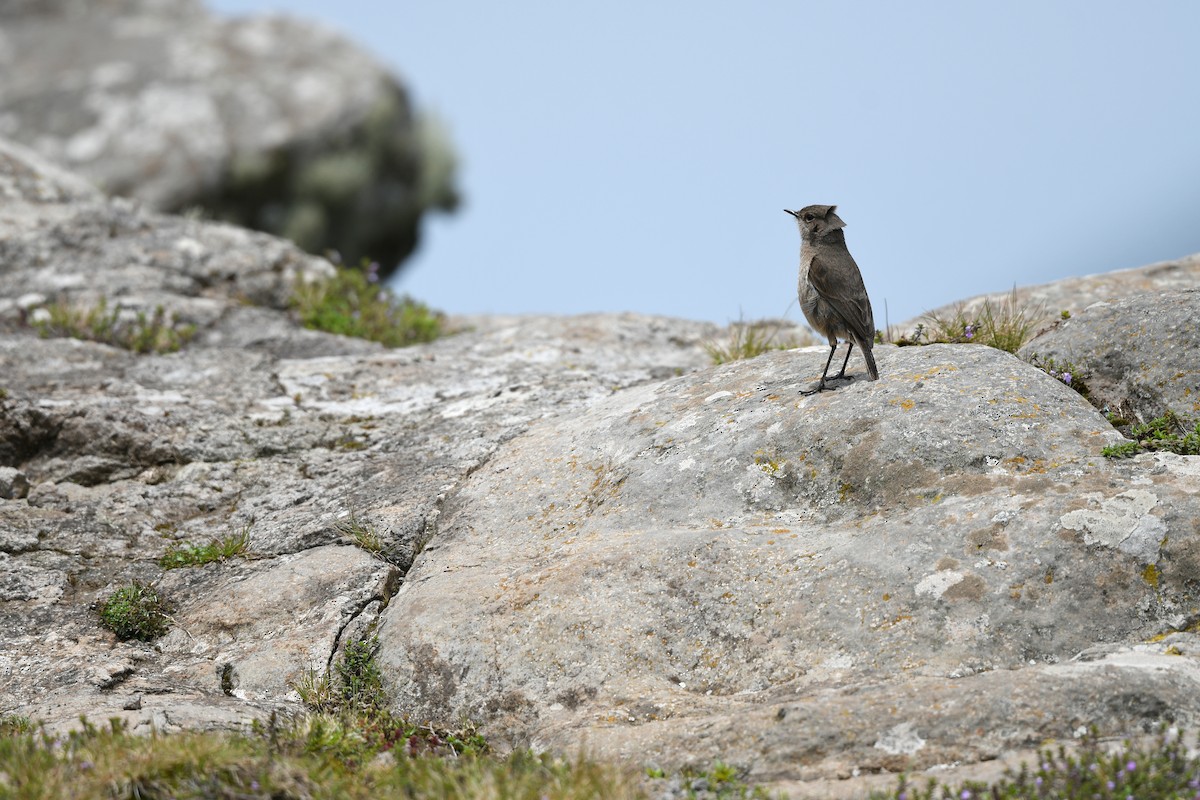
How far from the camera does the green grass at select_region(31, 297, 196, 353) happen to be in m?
11.2

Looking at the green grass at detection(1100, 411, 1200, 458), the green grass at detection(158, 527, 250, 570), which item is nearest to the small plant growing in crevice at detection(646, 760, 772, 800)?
the green grass at detection(1100, 411, 1200, 458)

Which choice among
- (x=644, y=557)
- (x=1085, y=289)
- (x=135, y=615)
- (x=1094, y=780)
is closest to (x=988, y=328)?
(x=1085, y=289)

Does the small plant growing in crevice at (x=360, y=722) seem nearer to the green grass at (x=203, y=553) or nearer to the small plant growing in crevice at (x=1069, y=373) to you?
the green grass at (x=203, y=553)

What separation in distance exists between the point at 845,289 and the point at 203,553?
5.29 metres

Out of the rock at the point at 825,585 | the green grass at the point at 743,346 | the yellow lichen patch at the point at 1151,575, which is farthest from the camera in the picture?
the green grass at the point at 743,346

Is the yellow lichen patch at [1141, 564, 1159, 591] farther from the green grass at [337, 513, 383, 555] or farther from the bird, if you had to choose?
the green grass at [337, 513, 383, 555]

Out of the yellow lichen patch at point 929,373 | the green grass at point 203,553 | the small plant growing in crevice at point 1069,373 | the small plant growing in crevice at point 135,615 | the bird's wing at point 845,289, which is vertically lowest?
the small plant growing in crevice at point 135,615

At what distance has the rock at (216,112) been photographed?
23.9 m

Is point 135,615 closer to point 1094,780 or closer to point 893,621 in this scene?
point 893,621

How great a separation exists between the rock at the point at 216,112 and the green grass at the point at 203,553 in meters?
17.3

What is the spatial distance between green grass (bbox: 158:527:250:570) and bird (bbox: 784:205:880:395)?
4.49 metres

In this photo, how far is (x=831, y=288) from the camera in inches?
301

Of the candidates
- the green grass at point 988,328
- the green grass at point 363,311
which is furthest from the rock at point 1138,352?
the green grass at point 363,311

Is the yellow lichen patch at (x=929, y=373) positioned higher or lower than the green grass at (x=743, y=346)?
lower
